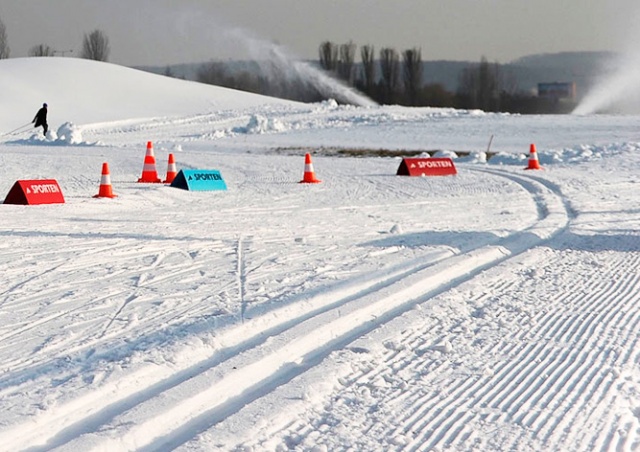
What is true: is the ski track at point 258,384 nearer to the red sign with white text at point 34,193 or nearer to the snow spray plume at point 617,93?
the red sign with white text at point 34,193

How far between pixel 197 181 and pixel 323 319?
11.0 m

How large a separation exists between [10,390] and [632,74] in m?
50.4

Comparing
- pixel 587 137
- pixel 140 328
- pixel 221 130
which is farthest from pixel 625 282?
pixel 221 130

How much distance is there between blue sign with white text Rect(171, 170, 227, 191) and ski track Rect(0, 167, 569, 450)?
9.13 meters

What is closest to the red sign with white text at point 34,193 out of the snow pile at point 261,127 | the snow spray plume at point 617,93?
the snow pile at point 261,127

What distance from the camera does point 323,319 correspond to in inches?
255

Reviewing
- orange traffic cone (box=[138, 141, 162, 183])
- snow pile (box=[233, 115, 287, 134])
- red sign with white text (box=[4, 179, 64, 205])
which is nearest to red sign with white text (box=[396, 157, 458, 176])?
orange traffic cone (box=[138, 141, 162, 183])

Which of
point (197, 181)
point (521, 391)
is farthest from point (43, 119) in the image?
point (521, 391)

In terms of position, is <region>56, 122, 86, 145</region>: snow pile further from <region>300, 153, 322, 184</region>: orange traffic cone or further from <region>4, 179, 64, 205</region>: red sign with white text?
<region>4, 179, 64, 205</region>: red sign with white text

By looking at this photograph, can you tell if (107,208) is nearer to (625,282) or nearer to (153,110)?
(625,282)

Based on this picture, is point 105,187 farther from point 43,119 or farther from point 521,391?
point 43,119

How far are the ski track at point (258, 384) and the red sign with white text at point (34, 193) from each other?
21.5 feet

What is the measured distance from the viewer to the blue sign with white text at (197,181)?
671 inches

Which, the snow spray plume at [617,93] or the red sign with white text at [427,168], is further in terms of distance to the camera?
the snow spray plume at [617,93]
